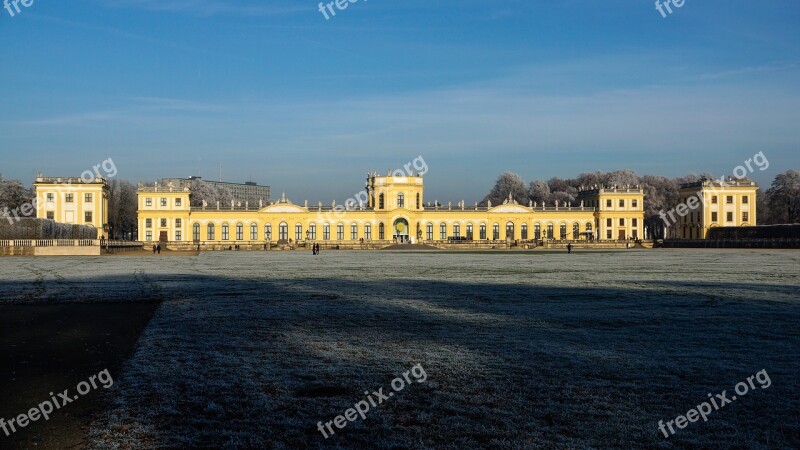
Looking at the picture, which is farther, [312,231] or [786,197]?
[786,197]

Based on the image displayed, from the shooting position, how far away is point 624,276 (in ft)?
95.6

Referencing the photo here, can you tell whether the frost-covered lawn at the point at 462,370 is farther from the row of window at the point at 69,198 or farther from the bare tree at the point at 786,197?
the bare tree at the point at 786,197

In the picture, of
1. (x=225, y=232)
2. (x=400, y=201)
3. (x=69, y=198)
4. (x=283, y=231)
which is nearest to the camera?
(x=69, y=198)

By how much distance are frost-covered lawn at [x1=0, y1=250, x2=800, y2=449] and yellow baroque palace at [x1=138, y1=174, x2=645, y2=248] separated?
8106cm

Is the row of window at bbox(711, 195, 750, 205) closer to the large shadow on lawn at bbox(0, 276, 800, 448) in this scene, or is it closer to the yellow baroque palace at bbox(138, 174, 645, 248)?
the yellow baroque palace at bbox(138, 174, 645, 248)

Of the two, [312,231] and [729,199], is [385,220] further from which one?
[729,199]

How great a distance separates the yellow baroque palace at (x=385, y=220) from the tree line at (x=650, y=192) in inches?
312

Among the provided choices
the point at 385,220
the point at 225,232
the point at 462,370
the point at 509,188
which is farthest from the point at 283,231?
the point at 462,370

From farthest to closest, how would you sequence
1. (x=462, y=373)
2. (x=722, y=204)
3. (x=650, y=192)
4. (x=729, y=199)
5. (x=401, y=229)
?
(x=650, y=192) < (x=729, y=199) < (x=722, y=204) < (x=401, y=229) < (x=462, y=373)

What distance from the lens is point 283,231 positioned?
338ft

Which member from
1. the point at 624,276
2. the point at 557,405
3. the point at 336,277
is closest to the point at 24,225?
the point at 336,277

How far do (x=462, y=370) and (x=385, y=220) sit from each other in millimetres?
93514

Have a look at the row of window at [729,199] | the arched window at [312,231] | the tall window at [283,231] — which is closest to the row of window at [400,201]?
the arched window at [312,231]

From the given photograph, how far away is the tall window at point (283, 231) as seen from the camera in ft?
338
